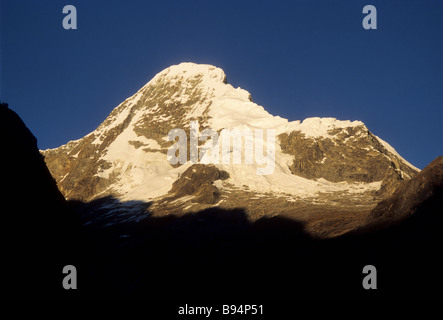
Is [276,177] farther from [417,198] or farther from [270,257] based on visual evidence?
[417,198]

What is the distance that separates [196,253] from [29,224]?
73.2m

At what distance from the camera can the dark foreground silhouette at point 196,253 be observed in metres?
34.8

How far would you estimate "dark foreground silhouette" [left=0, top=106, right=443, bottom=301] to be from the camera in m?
34.8

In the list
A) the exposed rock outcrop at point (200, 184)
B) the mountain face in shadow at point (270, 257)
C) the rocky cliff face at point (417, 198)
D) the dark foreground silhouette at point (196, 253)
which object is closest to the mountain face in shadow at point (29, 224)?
the dark foreground silhouette at point (196, 253)

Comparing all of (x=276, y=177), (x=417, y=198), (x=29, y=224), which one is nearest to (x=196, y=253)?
(x=417, y=198)

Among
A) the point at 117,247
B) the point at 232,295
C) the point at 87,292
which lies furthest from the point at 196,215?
the point at 87,292

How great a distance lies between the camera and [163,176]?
592 ft

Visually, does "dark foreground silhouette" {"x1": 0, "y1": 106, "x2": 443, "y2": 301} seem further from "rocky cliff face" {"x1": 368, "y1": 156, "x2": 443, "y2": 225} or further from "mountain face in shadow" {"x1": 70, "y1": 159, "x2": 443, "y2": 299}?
"rocky cliff face" {"x1": 368, "y1": 156, "x2": 443, "y2": 225}

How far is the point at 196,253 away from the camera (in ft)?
348

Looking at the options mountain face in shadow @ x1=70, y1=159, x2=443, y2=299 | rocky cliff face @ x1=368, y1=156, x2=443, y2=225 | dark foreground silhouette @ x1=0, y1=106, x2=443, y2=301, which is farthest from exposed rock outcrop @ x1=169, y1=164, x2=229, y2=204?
rocky cliff face @ x1=368, y1=156, x2=443, y2=225

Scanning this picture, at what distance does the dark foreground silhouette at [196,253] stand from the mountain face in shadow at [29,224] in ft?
0.23

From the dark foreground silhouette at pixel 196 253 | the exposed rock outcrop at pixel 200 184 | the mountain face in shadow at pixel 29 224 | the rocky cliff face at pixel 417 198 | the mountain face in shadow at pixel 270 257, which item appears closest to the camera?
the mountain face in shadow at pixel 29 224

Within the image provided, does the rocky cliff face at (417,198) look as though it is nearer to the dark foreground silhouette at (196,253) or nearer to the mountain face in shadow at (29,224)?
the dark foreground silhouette at (196,253)
